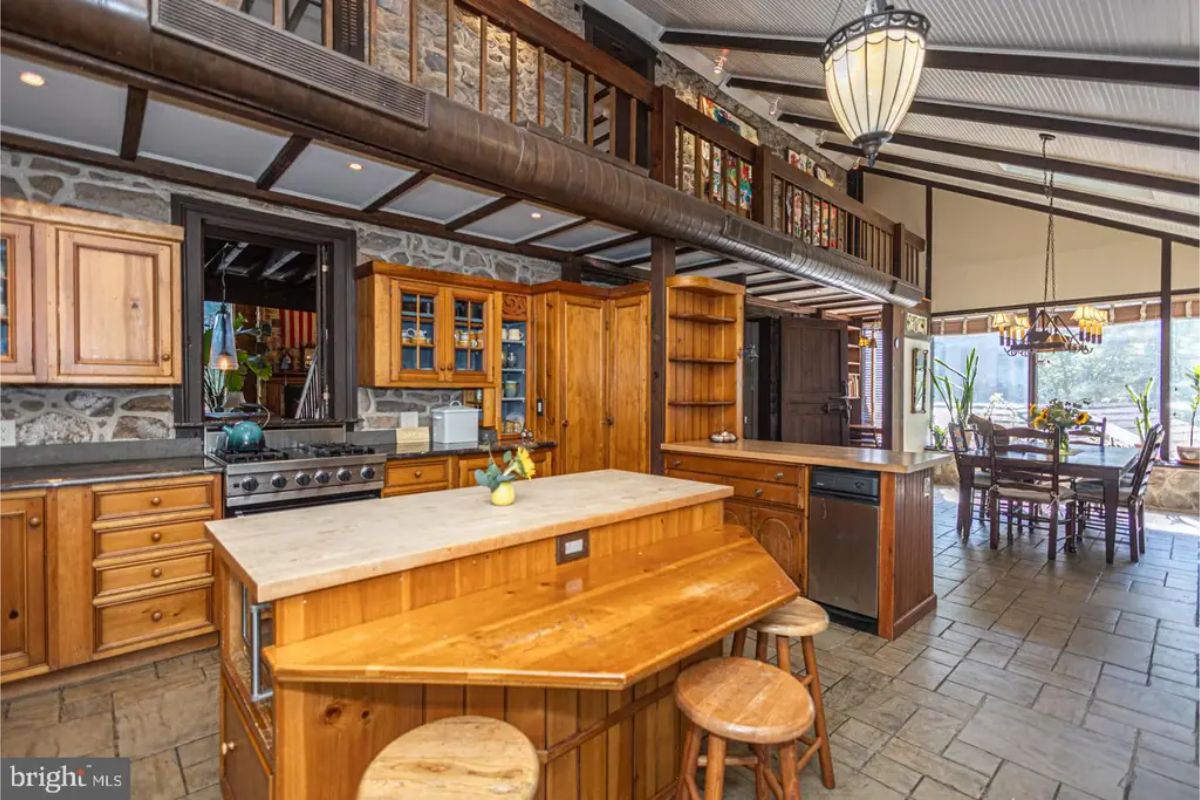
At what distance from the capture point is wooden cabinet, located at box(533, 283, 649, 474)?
15.5 ft

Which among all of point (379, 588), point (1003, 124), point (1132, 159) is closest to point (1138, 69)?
point (1003, 124)

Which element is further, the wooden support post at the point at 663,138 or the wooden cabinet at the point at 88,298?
the wooden support post at the point at 663,138

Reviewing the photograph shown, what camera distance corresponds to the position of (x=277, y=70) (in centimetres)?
205

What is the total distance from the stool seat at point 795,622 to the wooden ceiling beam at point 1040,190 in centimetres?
629

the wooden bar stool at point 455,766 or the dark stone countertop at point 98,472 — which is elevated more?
the dark stone countertop at point 98,472

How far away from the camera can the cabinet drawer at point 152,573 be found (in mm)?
2752

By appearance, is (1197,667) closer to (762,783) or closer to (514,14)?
(762,783)

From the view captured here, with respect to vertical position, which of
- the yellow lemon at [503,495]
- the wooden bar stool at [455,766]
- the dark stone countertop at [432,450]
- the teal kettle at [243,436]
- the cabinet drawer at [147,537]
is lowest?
the wooden bar stool at [455,766]

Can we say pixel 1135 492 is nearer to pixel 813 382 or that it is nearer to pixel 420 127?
pixel 813 382

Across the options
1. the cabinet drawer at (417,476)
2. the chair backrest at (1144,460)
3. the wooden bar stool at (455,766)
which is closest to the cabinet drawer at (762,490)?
the cabinet drawer at (417,476)

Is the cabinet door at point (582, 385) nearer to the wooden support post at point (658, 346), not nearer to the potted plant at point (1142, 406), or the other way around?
the wooden support post at point (658, 346)

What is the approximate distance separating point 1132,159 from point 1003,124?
3.63 ft

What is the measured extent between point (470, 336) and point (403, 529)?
299cm

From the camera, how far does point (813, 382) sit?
7.59 metres
